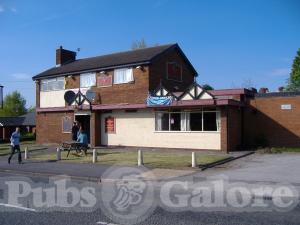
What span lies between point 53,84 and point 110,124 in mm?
7403

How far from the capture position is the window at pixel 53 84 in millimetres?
32031

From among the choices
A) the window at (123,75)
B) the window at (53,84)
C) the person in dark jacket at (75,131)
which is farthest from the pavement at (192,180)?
the window at (53,84)

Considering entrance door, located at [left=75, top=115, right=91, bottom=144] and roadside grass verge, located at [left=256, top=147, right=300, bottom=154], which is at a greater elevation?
entrance door, located at [left=75, top=115, right=91, bottom=144]

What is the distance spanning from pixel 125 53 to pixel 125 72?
15.2 ft

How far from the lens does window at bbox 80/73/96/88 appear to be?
97.9 feet

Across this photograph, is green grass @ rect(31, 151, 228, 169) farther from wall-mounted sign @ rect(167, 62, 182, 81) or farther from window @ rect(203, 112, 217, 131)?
wall-mounted sign @ rect(167, 62, 182, 81)

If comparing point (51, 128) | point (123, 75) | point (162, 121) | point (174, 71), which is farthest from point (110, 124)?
point (174, 71)

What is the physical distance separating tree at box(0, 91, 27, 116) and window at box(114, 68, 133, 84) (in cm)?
7000

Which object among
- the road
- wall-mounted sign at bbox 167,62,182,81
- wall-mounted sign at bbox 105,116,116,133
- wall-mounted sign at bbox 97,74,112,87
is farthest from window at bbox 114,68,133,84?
the road

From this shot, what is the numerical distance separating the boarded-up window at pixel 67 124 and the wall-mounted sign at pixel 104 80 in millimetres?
3518

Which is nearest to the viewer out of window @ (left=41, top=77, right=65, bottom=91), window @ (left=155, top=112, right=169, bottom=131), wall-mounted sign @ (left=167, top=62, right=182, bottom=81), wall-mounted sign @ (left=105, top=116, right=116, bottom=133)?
window @ (left=155, top=112, right=169, bottom=131)

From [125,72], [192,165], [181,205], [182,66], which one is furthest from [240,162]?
[182,66]

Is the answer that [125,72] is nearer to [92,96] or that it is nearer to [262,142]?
[92,96]

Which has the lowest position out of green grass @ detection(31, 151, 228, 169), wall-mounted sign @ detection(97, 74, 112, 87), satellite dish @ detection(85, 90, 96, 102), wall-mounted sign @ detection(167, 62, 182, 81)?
green grass @ detection(31, 151, 228, 169)
